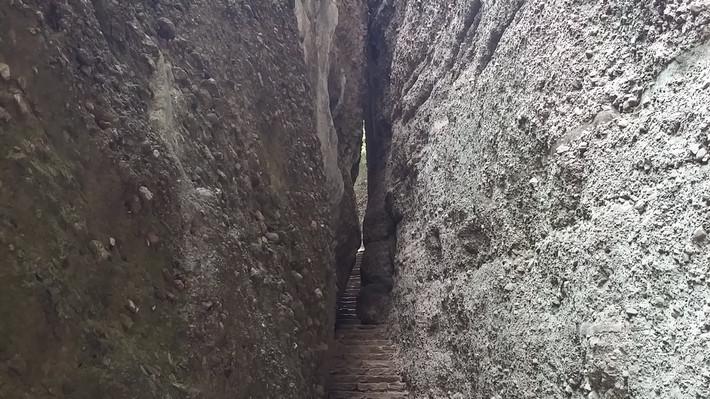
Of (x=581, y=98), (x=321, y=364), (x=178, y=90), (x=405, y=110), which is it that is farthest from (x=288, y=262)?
(x=405, y=110)

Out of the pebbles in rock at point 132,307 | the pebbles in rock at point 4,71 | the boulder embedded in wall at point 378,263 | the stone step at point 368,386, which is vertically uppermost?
the boulder embedded in wall at point 378,263

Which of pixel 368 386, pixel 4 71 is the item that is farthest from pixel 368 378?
pixel 4 71

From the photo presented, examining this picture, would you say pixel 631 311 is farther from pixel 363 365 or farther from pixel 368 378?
pixel 363 365

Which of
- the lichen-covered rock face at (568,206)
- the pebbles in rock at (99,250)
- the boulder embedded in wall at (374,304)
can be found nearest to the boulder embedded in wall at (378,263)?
the boulder embedded in wall at (374,304)

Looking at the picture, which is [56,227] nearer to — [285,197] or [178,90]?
[178,90]

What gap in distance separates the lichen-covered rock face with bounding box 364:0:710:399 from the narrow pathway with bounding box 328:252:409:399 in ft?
1.36

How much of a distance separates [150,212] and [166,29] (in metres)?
1.09

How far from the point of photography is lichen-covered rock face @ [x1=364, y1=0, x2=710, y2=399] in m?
1.64

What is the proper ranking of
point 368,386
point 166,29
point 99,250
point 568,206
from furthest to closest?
point 368,386 < point 166,29 < point 568,206 < point 99,250

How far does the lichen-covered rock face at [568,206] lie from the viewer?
1.64m

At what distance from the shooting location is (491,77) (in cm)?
313

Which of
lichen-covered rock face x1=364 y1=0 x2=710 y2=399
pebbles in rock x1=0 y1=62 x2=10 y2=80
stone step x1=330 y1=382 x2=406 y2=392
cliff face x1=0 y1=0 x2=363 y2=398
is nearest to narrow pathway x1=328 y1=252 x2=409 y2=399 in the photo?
stone step x1=330 y1=382 x2=406 y2=392

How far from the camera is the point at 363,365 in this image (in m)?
4.69

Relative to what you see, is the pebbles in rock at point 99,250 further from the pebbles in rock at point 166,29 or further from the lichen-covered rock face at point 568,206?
the lichen-covered rock face at point 568,206
